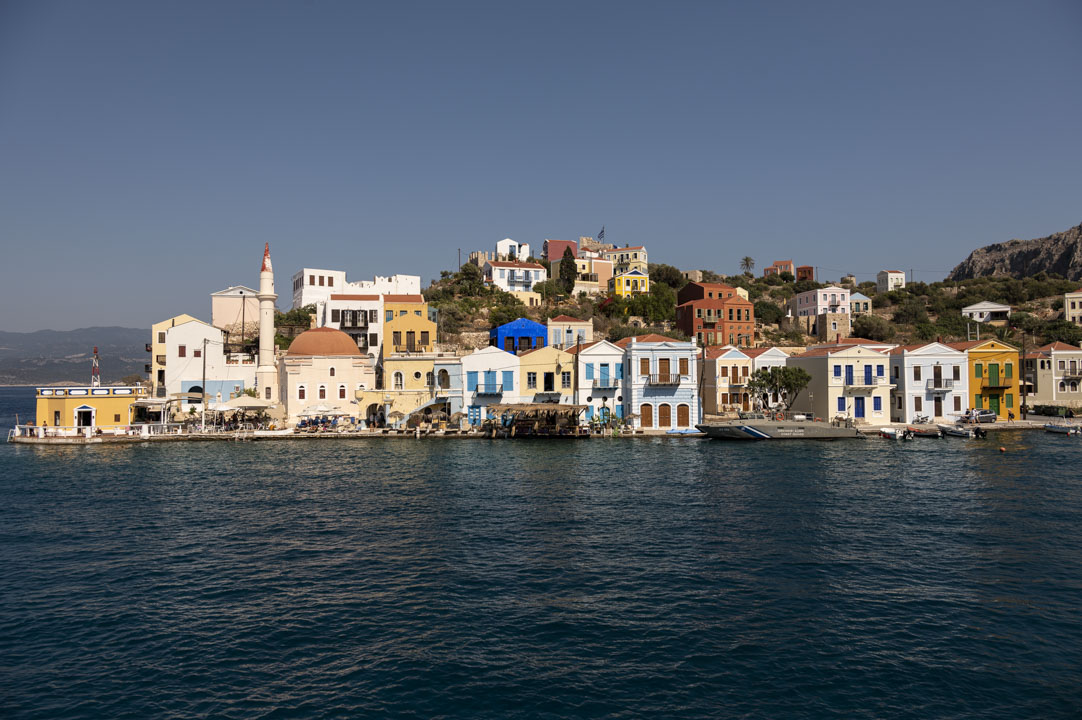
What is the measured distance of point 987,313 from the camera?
91.0 m

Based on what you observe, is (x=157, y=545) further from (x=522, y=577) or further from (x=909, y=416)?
(x=909, y=416)

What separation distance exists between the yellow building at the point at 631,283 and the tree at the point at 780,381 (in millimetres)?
40792

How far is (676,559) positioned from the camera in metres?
19.7

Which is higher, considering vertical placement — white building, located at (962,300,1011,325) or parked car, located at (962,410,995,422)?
white building, located at (962,300,1011,325)

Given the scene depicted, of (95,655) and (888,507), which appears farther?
(888,507)

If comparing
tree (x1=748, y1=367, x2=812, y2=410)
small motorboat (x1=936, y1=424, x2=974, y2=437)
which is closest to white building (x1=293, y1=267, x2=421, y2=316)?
tree (x1=748, y1=367, x2=812, y2=410)

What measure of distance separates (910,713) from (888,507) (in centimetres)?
1607

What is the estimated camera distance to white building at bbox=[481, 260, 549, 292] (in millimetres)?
93438

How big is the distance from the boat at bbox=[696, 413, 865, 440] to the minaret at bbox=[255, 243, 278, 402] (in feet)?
120

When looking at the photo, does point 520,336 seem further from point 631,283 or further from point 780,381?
point 631,283

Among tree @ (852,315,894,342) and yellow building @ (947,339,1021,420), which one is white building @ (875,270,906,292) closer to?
tree @ (852,315,894,342)

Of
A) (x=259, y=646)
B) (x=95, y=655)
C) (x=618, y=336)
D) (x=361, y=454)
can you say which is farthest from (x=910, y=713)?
(x=618, y=336)

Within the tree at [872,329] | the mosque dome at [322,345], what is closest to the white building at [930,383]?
the tree at [872,329]

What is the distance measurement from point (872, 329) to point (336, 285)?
69.1 metres
